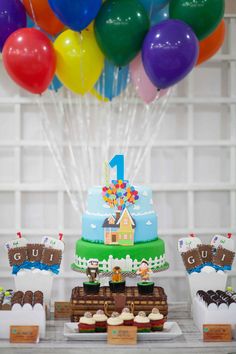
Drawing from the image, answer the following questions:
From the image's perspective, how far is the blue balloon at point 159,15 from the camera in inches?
89.7

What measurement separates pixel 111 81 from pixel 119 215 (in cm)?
57

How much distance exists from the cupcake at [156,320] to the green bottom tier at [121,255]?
26 centimetres

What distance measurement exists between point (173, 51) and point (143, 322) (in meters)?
1.01

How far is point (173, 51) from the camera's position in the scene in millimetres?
2031

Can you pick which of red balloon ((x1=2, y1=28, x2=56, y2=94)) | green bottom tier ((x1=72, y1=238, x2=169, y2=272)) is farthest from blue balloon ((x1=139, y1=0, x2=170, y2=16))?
green bottom tier ((x1=72, y1=238, x2=169, y2=272))

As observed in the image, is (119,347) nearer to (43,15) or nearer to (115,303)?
(115,303)

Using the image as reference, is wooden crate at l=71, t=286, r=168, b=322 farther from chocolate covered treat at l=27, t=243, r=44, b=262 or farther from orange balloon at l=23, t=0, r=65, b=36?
orange balloon at l=23, t=0, r=65, b=36

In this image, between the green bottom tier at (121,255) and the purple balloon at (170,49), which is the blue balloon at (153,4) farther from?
the green bottom tier at (121,255)

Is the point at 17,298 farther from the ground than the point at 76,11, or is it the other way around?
the point at 76,11

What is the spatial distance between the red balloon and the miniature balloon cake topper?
76 cm

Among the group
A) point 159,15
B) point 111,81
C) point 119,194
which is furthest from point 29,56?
point 119,194

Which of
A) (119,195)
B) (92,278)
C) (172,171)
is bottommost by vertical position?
(92,278)

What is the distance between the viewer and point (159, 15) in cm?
229

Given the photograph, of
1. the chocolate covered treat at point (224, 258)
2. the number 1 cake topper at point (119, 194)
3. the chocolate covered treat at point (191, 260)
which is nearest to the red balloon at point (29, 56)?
the number 1 cake topper at point (119, 194)
